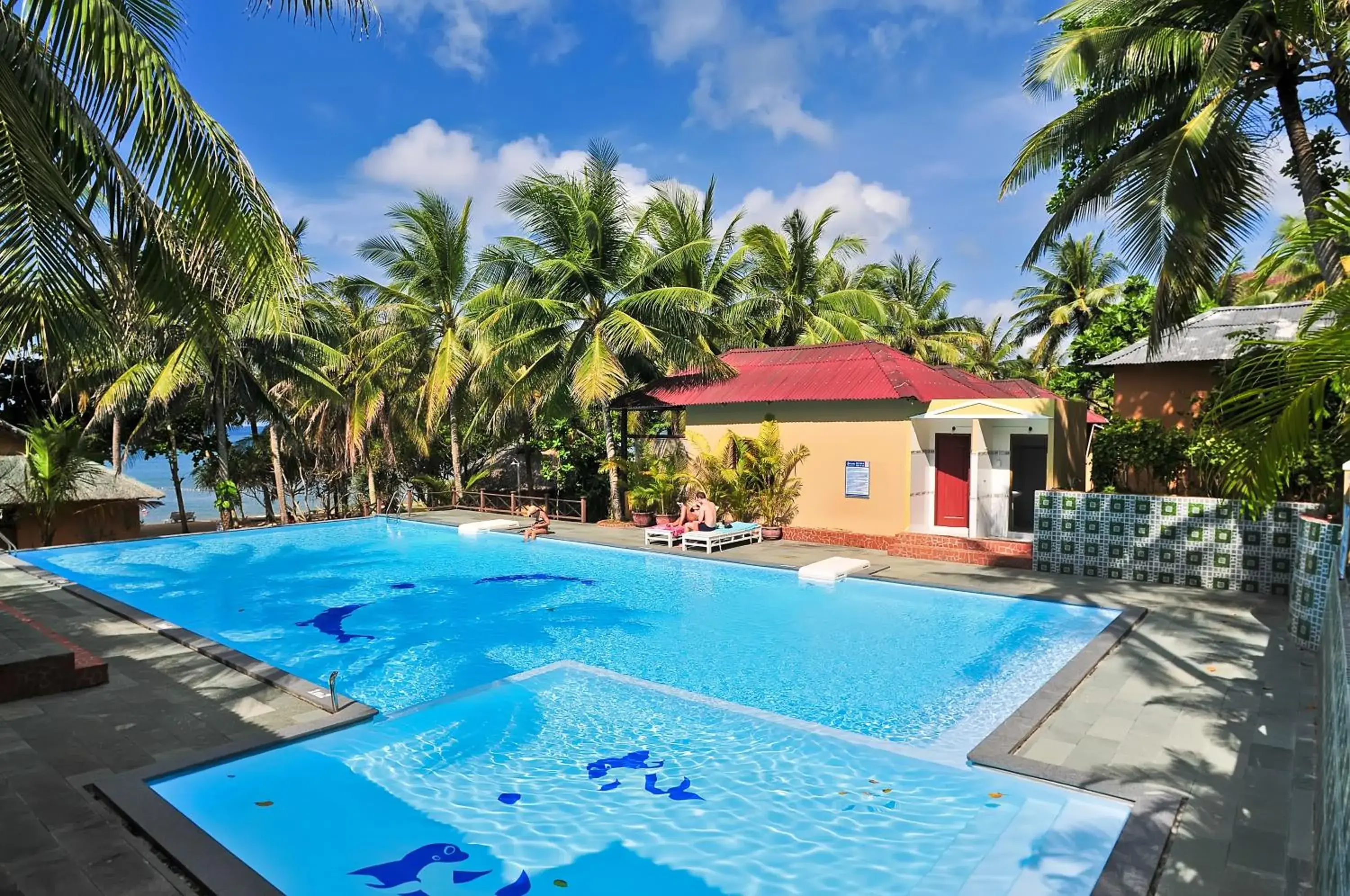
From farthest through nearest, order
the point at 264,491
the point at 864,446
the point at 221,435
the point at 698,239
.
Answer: the point at 264,491, the point at 698,239, the point at 221,435, the point at 864,446

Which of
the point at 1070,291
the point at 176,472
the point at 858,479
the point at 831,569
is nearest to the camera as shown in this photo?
the point at 831,569

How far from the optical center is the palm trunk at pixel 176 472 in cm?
2400

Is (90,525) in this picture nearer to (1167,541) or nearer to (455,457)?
(455,457)

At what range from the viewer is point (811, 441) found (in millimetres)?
17656

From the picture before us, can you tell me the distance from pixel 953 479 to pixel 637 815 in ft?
42.0

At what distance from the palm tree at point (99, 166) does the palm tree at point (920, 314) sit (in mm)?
29903

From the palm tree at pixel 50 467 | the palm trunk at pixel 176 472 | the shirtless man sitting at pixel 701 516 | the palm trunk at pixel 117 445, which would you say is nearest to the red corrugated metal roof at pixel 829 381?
the shirtless man sitting at pixel 701 516

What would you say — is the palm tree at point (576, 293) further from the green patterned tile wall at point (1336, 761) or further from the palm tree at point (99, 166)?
the green patterned tile wall at point (1336, 761)

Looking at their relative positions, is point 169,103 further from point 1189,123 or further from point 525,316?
point 525,316

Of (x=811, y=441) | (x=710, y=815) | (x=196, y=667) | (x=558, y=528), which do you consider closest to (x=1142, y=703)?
(x=710, y=815)

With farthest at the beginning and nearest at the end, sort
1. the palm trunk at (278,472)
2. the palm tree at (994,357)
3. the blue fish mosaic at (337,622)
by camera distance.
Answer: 1. the palm tree at (994,357)
2. the palm trunk at (278,472)
3. the blue fish mosaic at (337,622)

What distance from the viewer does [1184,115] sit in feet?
32.1

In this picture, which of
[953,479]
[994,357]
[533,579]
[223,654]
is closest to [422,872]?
[223,654]

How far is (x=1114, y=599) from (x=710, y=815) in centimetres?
847
